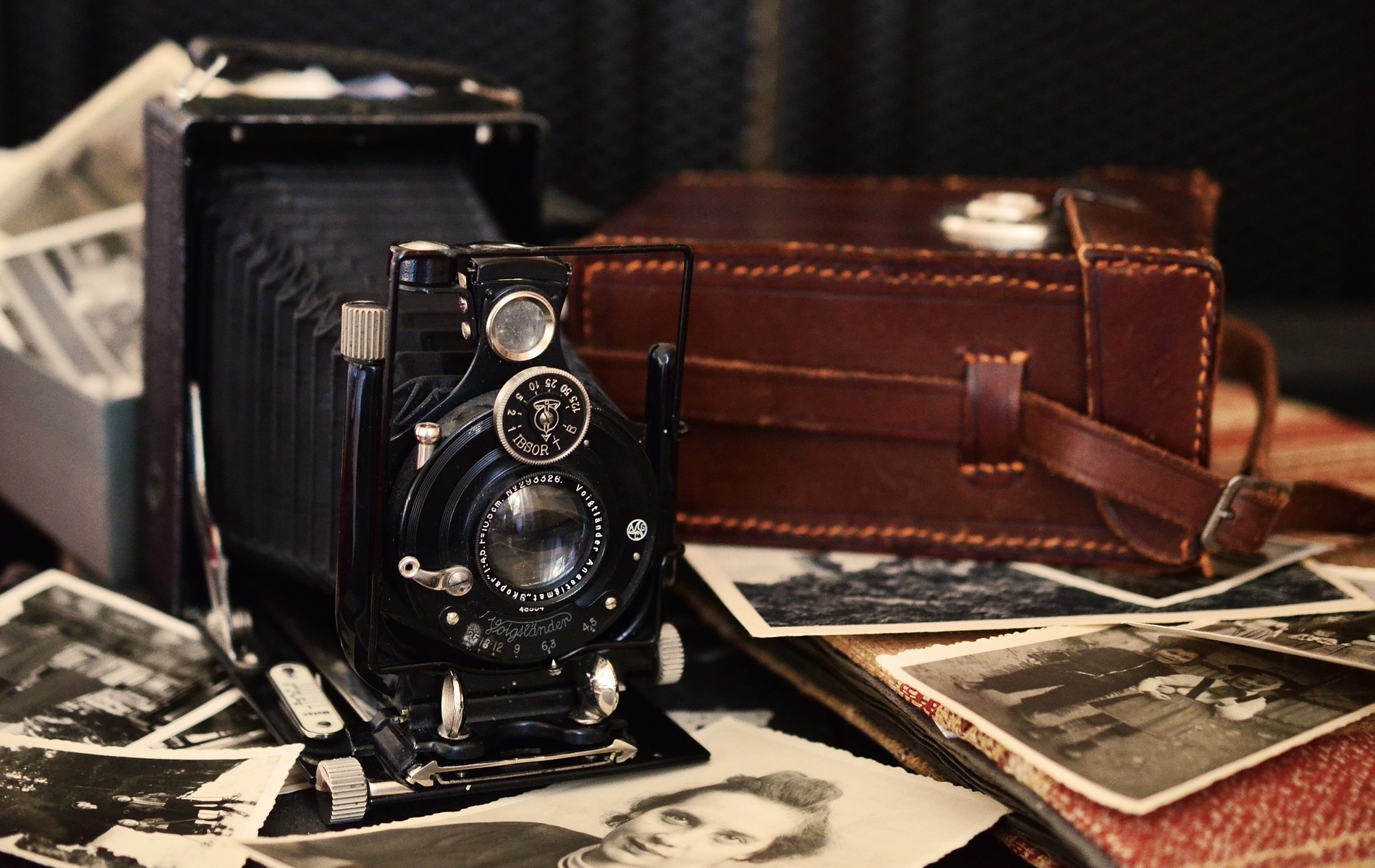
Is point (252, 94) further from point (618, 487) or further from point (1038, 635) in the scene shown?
point (1038, 635)

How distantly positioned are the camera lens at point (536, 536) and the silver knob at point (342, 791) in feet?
0.41

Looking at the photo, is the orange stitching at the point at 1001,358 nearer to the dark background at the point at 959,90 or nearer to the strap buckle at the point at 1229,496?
the strap buckle at the point at 1229,496

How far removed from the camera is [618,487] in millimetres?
713

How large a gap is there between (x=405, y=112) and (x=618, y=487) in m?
0.40

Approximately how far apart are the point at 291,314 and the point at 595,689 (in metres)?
0.32

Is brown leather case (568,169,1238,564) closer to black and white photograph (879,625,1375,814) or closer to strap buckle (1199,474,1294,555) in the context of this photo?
strap buckle (1199,474,1294,555)

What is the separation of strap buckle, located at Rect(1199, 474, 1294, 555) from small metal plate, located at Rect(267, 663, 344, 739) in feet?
1.81

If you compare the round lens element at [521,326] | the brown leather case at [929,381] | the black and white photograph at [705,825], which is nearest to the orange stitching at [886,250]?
the brown leather case at [929,381]

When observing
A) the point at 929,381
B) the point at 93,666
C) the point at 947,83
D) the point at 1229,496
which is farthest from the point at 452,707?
the point at 947,83

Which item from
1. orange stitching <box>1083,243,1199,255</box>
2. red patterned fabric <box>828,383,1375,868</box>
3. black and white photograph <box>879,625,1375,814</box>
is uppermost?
orange stitching <box>1083,243,1199,255</box>

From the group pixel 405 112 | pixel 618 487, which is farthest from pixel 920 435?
pixel 405 112

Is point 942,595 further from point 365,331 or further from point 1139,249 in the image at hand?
point 365,331

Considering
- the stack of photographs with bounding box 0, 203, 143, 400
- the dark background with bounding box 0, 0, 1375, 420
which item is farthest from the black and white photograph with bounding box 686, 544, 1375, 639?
the dark background with bounding box 0, 0, 1375, 420

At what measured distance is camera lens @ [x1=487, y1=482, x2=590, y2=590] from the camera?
681 millimetres
